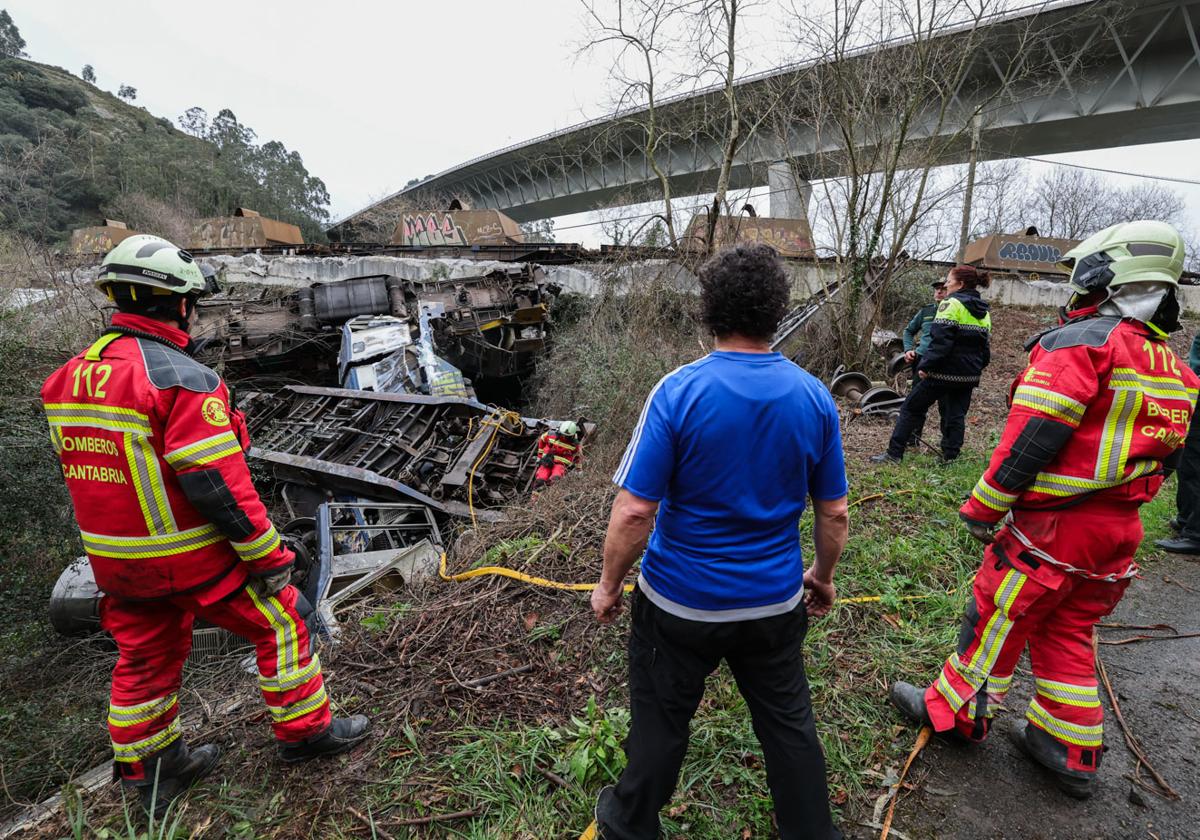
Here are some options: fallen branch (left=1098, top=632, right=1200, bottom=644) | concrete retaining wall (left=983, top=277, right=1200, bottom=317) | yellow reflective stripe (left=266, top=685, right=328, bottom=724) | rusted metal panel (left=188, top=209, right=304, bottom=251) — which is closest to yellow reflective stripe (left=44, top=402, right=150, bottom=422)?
yellow reflective stripe (left=266, top=685, right=328, bottom=724)

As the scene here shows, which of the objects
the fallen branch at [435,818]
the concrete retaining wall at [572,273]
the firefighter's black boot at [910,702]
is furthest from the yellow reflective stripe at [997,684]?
the concrete retaining wall at [572,273]

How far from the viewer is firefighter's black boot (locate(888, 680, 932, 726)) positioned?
2.19 m

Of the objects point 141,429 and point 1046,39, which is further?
point 1046,39

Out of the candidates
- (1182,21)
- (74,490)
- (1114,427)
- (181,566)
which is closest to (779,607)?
(1114,427)

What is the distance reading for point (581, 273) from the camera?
12422 mm

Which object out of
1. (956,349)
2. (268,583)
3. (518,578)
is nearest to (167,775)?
(268,583)

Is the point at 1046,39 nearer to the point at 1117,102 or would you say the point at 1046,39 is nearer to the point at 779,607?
the point at 1117,102

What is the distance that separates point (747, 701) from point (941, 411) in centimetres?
463

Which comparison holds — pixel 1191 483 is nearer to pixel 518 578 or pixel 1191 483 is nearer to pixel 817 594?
pixel 817 594

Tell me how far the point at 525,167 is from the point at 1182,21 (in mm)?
21596

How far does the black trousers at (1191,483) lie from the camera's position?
3.72 metres

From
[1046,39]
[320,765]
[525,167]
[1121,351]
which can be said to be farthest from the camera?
[525,167]

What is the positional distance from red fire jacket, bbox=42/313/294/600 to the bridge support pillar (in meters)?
9.25

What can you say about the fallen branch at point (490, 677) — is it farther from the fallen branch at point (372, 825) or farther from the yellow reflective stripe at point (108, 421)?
the yellow reflective stripe at point (108, 421)
